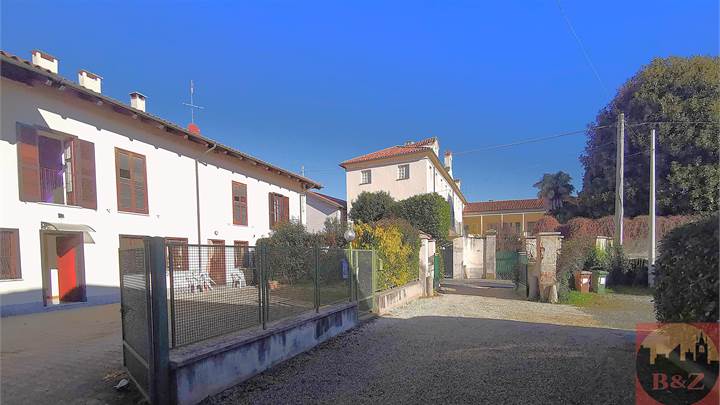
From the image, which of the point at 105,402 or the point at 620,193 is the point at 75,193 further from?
the point at 620,193

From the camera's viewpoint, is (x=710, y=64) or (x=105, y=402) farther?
(x=710, y=64)

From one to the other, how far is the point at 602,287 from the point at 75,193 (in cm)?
1743

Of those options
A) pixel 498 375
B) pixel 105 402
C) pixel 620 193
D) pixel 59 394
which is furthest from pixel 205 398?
pixel 620 193

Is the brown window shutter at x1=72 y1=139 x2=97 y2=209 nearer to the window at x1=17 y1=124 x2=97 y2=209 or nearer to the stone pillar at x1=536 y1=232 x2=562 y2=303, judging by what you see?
the window at x1=17 y1=124 x2=97 y2=209

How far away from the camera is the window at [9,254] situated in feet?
29.3

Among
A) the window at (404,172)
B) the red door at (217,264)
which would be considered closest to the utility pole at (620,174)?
the window at (404,172)

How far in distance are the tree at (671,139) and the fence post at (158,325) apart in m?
21.5

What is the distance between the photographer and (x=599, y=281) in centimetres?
1391

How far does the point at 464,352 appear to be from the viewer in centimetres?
572

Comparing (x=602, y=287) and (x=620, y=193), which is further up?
(x=620, y=193)

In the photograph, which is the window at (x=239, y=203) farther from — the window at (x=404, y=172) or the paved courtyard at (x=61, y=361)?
the window at (x=404, y=172)

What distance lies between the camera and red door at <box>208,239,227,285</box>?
4.63 metres

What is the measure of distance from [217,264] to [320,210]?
24874mm

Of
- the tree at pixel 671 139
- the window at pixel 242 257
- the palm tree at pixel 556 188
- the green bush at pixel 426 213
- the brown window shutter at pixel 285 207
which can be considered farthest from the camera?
the palm tree at pixel 556 188
